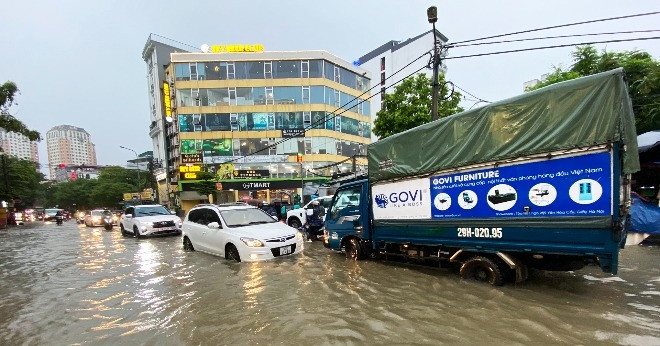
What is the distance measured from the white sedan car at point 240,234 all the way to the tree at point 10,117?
17779 millimetres

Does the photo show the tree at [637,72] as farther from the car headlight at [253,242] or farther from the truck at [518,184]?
the car headlight at [253,242]

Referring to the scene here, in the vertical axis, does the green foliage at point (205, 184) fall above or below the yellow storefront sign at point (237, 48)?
below

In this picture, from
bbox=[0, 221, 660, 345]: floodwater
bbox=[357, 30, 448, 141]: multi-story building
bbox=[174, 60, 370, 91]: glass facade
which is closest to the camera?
bbox=[0, 221, 660, 345]: floodwater

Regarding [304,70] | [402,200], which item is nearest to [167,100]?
[304,70]

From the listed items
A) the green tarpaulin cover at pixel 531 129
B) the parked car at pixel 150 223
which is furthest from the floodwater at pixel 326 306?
the parked car at pixel 150 223

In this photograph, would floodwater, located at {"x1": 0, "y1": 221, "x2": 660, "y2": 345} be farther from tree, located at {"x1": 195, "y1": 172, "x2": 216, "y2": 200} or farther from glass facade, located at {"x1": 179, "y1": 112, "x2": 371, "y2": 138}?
glass facade, located at {"x1": 179, "y1": 112, "x2": 371, "y2": 138}

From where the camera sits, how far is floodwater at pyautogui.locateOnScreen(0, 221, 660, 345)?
4.10 meters

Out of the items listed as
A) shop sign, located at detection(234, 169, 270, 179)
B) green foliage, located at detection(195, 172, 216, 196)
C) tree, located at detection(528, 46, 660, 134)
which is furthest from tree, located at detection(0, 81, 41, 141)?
tree, located at detection(528, 46, 660, 134)

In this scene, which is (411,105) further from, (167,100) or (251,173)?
(167,100)

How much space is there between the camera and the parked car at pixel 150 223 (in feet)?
49.1

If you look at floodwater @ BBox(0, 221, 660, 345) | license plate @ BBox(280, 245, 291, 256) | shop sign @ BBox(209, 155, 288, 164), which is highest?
shop sign @ BBox(209, 155, 288, 164)

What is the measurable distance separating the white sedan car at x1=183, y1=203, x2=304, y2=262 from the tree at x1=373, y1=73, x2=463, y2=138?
11862mm

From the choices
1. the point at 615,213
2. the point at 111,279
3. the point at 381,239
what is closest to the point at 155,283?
the point at 111,279

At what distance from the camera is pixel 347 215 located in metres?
8.52
